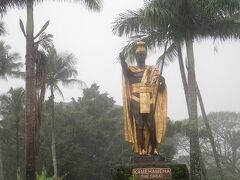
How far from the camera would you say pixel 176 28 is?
1580cm

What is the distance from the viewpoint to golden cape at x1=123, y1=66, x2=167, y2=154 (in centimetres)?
970

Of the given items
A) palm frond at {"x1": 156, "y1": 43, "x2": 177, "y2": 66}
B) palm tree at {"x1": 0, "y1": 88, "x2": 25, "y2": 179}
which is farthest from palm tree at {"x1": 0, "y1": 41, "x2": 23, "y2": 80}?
palm frond at {"x1": 156, "y1": 43, "x2": 177, "y2": 66}

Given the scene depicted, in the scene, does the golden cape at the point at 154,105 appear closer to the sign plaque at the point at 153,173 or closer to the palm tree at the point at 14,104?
the sign plaque at the point at 153,173

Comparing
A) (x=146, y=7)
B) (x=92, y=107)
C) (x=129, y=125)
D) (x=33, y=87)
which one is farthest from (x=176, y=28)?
(x=92, y=107)

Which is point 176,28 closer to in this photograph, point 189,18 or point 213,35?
point 189,18

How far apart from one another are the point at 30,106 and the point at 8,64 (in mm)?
20772

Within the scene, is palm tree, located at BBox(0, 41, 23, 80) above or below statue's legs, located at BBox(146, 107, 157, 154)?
above

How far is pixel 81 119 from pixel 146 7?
69.3ft

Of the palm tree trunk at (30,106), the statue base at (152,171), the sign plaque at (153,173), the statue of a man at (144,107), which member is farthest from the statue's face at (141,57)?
the palm tree trunk at (30,106)

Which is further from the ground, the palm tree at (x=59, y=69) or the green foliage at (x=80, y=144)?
the palm tree at (x=59, y=69)

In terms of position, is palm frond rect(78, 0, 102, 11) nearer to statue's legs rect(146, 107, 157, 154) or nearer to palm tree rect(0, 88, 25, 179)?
statue's legs rect(146, 107, 157, 154)

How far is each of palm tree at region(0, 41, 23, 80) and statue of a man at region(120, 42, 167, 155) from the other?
2151cm

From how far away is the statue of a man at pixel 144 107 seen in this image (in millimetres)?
9617

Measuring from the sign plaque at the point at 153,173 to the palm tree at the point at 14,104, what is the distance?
19.9 meters
